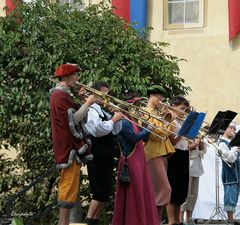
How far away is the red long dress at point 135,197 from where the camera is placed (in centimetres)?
911

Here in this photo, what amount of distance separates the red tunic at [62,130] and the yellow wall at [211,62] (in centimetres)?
861

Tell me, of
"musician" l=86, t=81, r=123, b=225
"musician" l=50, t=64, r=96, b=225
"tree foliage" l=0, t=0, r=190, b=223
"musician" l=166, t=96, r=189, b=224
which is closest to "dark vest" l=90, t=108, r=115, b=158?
"musician" l=86, t=81, r=123, b=225

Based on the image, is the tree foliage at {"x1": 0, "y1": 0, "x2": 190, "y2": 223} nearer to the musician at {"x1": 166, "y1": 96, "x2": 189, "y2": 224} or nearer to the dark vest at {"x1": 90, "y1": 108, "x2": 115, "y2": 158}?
the musician at {"x1": 166, "y1": 96, "x2": 189, "y2": 224}

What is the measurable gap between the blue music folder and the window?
306 inches

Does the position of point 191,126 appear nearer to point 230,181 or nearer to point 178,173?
point 178,173

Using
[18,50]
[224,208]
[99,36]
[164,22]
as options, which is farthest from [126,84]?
[164,22]

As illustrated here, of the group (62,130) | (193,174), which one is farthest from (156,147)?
(62,130)

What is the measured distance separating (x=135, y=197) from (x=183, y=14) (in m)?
8.72

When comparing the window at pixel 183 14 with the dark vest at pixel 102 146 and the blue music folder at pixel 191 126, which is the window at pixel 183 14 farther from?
the dark vest at pixel 102 146

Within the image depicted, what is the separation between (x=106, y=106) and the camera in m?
9.02

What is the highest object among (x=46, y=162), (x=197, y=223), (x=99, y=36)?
(x=99, y=36)

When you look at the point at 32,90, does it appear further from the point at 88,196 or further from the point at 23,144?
the point at 88,196

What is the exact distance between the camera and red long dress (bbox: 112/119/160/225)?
9.11 meters

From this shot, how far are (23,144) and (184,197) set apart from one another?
10.1ft
